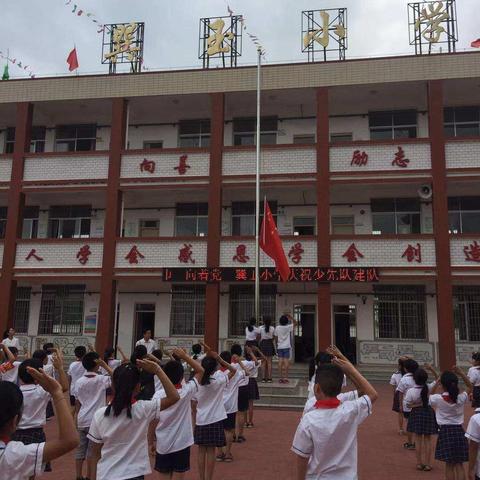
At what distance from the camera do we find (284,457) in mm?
7430

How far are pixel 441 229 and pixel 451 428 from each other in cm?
1102

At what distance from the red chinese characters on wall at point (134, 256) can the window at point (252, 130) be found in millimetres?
5434

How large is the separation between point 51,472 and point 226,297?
38.2ft

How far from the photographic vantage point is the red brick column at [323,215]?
15.9m

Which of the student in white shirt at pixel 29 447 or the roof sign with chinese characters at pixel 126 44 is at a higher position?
the roof sign with chinese characters at pixel 126 44

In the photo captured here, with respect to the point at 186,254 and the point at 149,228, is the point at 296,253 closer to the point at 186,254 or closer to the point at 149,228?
the point at 186,254

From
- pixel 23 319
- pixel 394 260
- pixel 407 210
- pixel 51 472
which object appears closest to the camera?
pixel 51 472

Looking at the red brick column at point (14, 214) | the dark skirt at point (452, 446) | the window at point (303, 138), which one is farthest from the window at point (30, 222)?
the dark skirt at point (452, 446)

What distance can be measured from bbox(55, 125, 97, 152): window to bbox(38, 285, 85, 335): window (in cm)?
542

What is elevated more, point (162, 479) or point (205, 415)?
point (205, 415)

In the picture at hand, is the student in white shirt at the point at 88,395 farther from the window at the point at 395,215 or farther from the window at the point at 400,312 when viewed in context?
the window at the point at 395,215

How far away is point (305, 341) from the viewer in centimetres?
1794

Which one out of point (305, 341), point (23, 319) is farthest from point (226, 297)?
point (23, 319)

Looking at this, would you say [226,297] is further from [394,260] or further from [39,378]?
[39,378]
